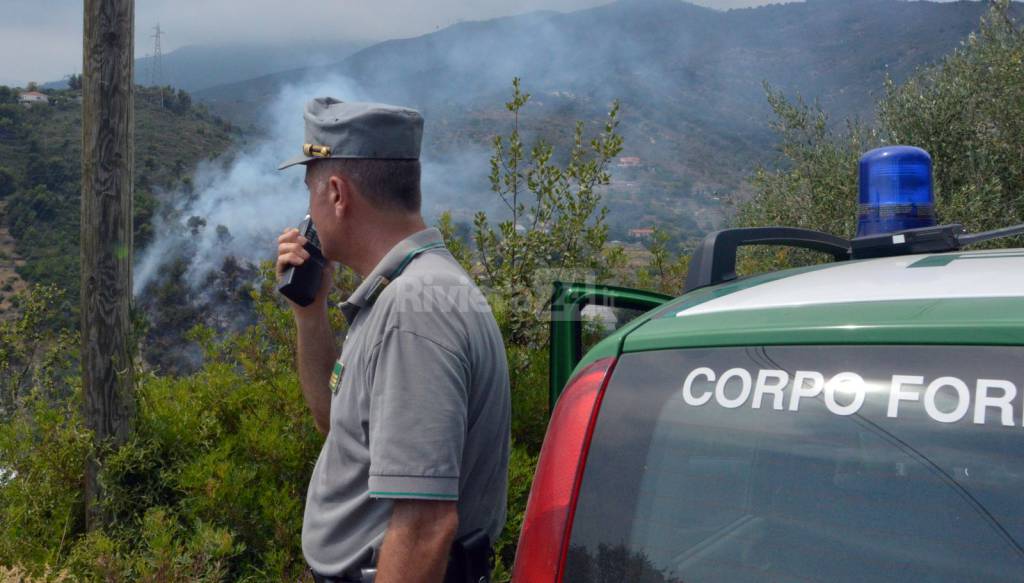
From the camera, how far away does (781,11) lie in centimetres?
13250

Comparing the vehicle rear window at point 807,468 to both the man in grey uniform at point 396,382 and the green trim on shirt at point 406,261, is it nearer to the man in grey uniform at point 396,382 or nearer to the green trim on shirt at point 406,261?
the man in grey uniform at point 396,382

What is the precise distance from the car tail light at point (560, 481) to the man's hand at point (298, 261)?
3.86ft

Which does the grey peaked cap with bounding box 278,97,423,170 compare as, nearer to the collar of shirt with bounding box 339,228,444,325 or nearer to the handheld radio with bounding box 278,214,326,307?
the collar of shirt with bounding box 339,228,444,325

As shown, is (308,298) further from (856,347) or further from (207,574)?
(856,347)

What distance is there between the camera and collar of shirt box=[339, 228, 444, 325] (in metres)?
2.14

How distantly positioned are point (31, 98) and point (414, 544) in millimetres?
39014

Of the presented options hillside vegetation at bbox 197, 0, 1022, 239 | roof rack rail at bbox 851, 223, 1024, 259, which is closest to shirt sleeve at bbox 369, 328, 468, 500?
roof rack rail at bbox 851, 223, 1024, 259

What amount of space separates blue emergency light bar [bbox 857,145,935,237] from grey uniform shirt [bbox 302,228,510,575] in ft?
7.04

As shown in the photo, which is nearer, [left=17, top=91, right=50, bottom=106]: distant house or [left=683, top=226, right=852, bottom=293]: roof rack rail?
[left=683, top=226, right=852, bottom=293]: roof rack rail

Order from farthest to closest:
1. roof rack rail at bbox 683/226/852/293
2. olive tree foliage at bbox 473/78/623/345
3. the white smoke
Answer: the white smoke < olive tree foliage at bbox 473/78/623/345 < roof rack rail at bbox 683/226/852/293

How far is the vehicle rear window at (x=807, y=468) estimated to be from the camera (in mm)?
1157

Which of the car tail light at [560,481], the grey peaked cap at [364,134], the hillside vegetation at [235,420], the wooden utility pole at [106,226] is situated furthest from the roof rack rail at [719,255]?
the wooden utility pole at [106,226]

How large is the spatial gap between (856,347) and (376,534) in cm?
116

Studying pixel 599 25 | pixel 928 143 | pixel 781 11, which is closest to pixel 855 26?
pixel 781 11
